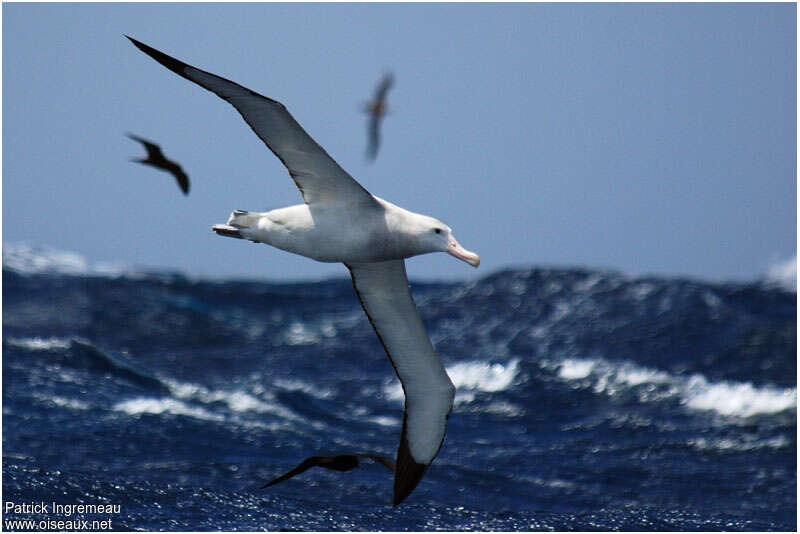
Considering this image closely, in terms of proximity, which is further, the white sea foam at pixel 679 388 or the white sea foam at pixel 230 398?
the white sea foam at pixel 679 388

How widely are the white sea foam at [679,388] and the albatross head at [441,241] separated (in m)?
15.5

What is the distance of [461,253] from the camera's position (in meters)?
7.88

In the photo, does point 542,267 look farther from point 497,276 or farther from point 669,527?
point 669,527

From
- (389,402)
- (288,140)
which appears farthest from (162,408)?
(288,140)

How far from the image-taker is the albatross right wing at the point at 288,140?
7.13 m

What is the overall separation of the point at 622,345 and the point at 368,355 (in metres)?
6.47

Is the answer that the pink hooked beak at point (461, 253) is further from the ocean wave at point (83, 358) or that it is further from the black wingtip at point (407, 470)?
the ocean wave at point (83, 358)

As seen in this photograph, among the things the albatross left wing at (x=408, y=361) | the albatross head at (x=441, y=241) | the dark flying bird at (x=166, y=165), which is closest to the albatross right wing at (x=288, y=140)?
the albatross head at (x=441, y=241)

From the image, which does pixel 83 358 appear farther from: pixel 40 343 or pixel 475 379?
pixel 475 379

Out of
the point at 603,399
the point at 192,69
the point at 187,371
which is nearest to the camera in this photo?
the point at 192,69

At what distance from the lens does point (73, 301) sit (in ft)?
94.6

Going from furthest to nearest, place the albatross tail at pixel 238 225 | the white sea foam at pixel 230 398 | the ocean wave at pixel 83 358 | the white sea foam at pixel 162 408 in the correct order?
the ocean wave at pixel 83 358 → the white sea foam at pixel 230 398 → the white sea foam at pixel 162 408 → the albatross tail at pixel 238 225

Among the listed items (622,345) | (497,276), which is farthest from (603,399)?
(497,276)

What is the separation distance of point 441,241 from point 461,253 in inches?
7.3
